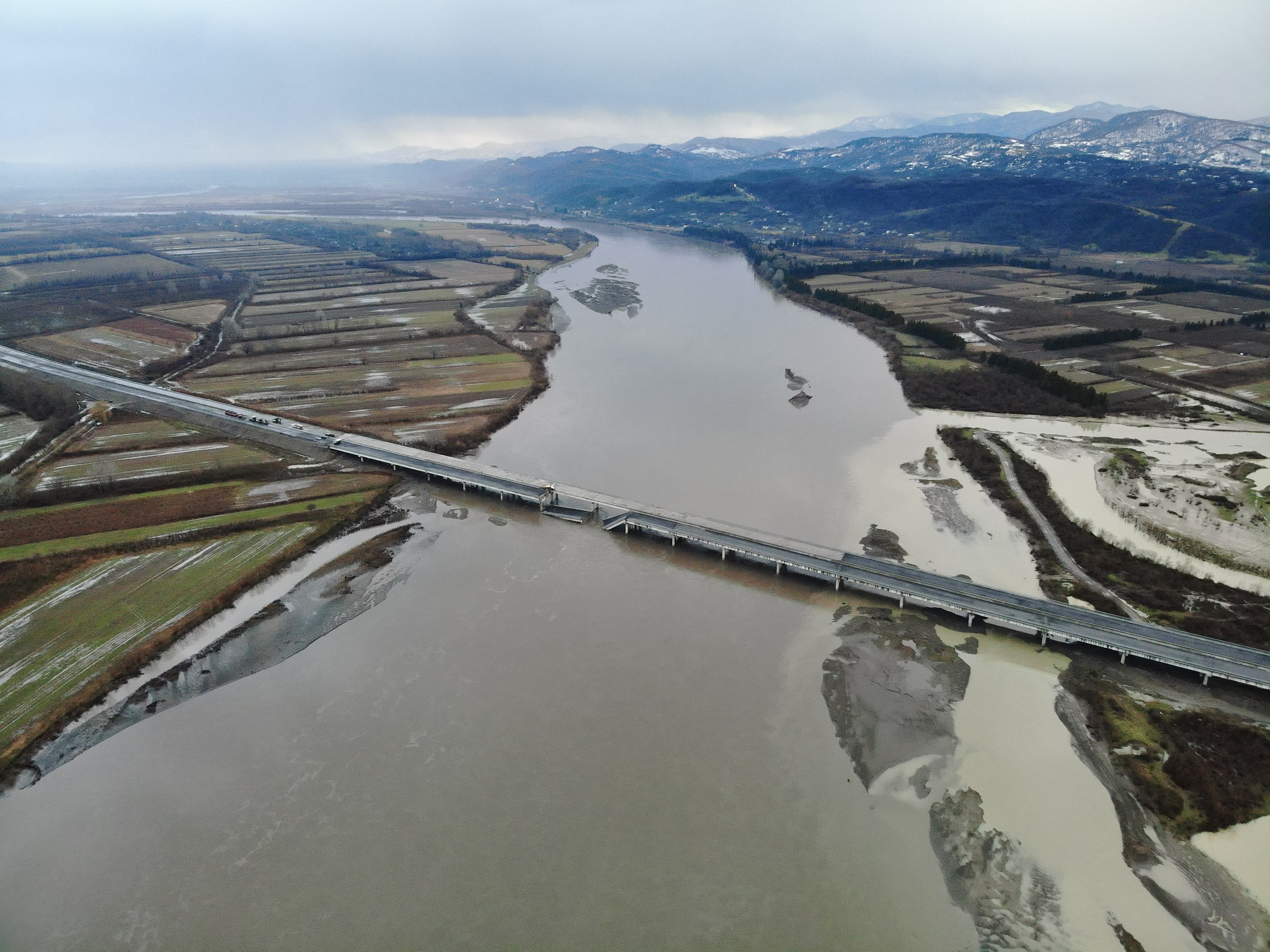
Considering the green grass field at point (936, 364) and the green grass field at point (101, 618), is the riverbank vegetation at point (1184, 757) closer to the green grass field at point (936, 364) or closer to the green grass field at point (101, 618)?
Result: the green grass field at point (101, 618)

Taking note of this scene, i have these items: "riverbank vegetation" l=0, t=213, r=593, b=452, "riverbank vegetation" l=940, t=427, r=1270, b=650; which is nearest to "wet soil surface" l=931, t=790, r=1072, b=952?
"riverbank vegetation" l=940, t=427, r=1270, b=650

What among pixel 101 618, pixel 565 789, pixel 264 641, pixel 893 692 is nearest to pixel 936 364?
pixel 893 692

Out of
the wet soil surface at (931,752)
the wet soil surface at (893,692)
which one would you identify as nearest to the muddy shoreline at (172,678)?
the wet soil surface at (893,692)

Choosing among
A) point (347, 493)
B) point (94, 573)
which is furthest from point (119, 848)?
point (347, 493)

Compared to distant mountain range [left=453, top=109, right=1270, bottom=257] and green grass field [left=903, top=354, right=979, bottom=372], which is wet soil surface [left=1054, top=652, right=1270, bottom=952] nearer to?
green grass field [left=903, top=354, right=979, bottom=372]

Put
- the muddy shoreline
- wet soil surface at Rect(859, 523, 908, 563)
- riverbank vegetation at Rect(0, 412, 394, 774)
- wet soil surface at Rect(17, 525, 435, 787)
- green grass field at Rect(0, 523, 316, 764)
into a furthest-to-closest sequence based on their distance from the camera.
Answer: wet soil surface at Rect(859, 523, 908, 563), riverbank vegetation at Rect(0, 412, 394, 774), green grass field at Rect(0, 523, 316, 764), wet soil surface at Rect(17, 525, 435, 787), the muddy shoreline

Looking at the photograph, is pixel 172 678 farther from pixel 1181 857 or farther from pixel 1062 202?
pixel 1062 202
